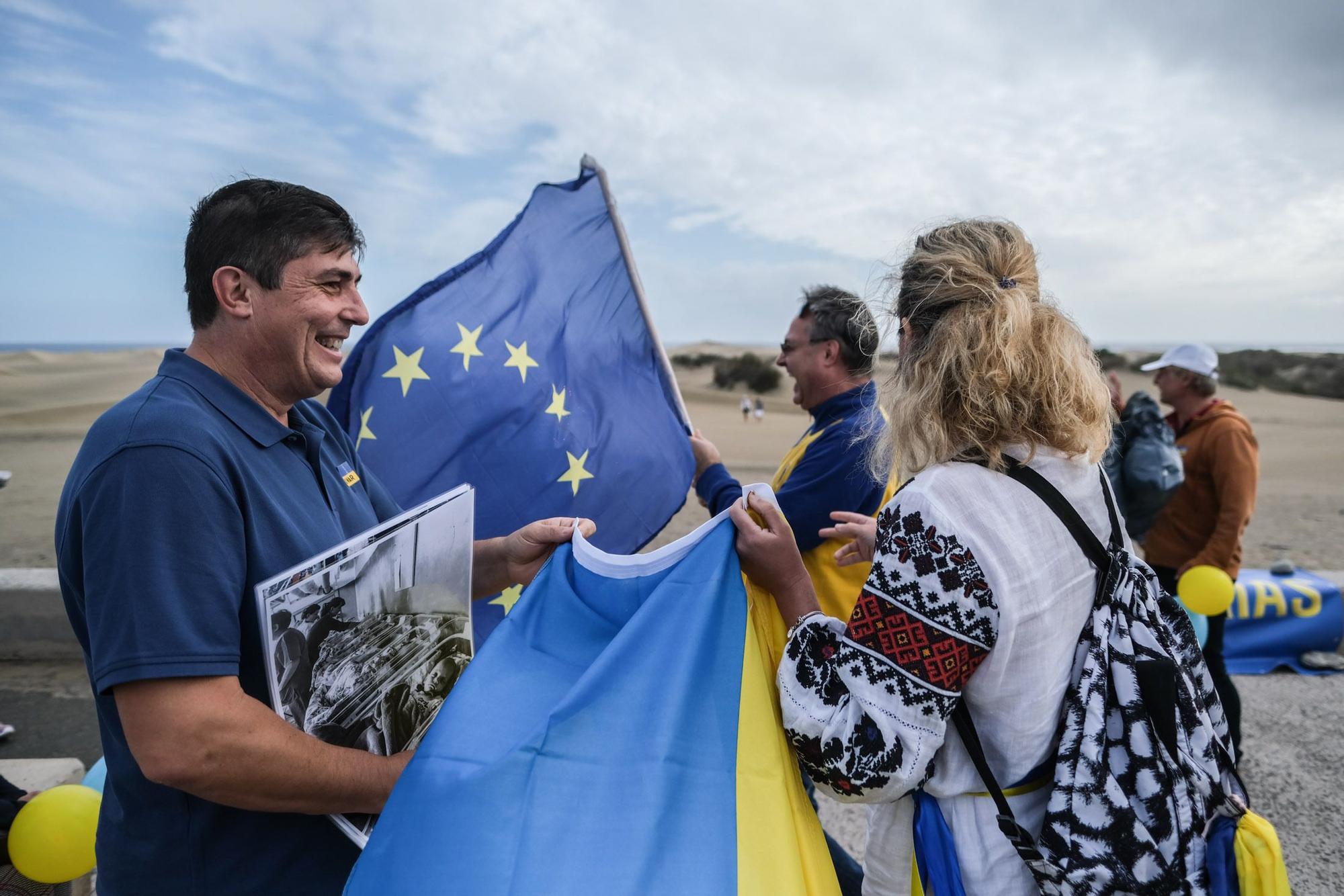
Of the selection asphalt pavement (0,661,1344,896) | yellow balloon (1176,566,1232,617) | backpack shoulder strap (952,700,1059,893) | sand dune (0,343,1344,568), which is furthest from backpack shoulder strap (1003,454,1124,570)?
sand dune (0,343,1344,568)

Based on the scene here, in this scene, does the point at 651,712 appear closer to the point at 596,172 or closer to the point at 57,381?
the point at 596,172

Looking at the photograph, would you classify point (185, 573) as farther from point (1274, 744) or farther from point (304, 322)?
point (1274, 744)

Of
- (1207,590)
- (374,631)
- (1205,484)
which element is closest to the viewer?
(374,631)

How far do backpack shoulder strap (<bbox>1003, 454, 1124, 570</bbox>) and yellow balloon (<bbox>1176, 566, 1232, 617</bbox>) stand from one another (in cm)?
366

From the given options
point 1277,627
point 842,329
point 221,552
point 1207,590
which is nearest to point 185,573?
point 221,552

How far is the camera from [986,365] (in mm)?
1588

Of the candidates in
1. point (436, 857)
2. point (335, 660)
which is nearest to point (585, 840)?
point (436, 857)

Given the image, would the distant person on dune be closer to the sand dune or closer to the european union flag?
the european union flag

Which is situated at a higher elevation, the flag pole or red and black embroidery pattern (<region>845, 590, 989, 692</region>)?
the flag pole

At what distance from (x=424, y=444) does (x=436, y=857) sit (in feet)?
7.08

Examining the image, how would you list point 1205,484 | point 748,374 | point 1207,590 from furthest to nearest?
point 748,374
point 1205,484
point 1207,590

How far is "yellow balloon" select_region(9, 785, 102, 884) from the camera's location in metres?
2.32

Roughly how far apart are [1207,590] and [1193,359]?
141cm

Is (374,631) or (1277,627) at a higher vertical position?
(374,631)
